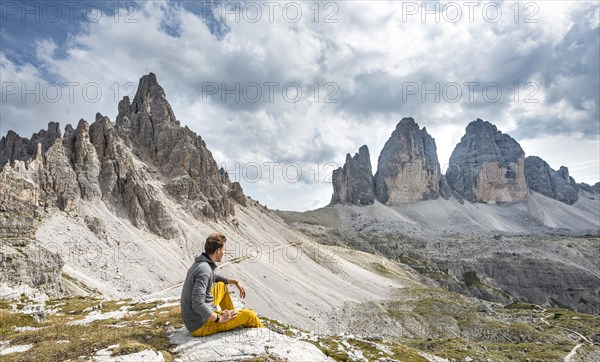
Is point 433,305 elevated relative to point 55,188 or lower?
lower

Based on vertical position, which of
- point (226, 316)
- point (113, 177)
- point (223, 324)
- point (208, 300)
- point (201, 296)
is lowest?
point (223, 324)

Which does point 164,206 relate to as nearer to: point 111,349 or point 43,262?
point 43,262

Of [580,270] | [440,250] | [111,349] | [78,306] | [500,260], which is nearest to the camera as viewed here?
[111,349]

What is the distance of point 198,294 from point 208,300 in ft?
2.66

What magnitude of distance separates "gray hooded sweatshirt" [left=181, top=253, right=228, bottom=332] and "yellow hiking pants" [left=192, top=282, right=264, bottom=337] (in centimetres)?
23

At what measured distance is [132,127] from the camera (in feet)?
369

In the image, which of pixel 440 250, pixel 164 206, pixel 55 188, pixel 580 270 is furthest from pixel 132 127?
pixel 580 270

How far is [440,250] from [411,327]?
123452 millimetres

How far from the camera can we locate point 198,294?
32.6ft

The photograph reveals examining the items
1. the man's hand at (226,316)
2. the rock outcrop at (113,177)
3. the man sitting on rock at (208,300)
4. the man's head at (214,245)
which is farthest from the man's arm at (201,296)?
the rock outcrop at (113,177)

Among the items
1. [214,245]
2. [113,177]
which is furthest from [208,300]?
[113,177]

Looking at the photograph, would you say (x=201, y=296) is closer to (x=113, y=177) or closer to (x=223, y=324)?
(x=223, y=324)

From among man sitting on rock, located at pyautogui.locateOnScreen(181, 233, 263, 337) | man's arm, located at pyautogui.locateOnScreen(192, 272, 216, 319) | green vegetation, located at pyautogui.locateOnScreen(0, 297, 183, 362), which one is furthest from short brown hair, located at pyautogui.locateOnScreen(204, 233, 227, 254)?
green vegetation, located at pyautogui.locateOnScreen(0, 297, 183, 362)

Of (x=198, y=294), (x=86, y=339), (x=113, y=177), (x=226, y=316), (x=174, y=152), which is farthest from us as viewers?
(x=174, y=152)
